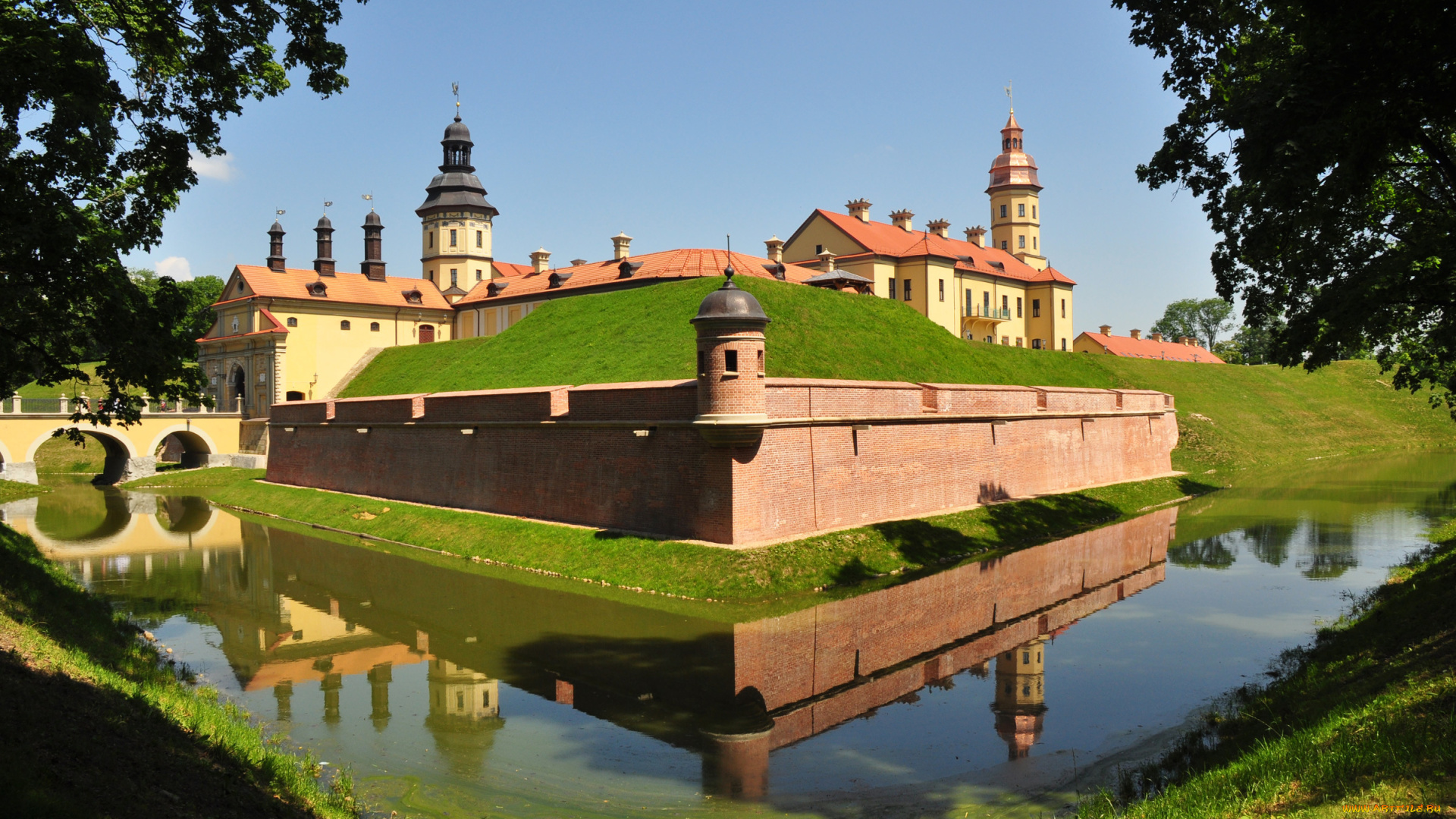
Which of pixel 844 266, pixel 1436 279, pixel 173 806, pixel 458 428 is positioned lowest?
pixel 173 806

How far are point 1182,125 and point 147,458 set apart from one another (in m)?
46.2

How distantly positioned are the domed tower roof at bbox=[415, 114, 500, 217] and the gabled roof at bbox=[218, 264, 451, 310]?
24.5 feet

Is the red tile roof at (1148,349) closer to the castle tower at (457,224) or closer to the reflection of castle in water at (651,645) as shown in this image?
the castle tower at (457,224)

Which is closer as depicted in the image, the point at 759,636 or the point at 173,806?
the point at 173,806

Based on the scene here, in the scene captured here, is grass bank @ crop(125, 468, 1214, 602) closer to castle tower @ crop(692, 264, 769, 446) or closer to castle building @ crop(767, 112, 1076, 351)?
castle tower @ crop(692, 264, 769, 446)

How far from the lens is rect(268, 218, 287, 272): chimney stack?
5634 centimetres

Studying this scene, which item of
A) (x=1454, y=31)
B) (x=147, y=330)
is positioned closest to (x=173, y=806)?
(x=147, y=330)

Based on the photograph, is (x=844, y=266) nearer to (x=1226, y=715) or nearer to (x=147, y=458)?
(x=147, y=458)

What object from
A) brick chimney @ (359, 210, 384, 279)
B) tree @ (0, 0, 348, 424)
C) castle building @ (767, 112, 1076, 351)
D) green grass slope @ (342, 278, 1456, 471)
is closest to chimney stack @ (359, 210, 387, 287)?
brick chimney @ (359, 210, 384, 279)

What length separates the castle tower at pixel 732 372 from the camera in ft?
61.3

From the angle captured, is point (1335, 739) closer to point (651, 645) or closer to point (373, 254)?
point (651, 645)

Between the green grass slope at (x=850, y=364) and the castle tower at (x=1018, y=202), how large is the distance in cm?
1478

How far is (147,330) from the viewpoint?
12414 mm

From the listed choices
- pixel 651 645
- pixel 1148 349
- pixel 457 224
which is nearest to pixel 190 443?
pixel 457 224
